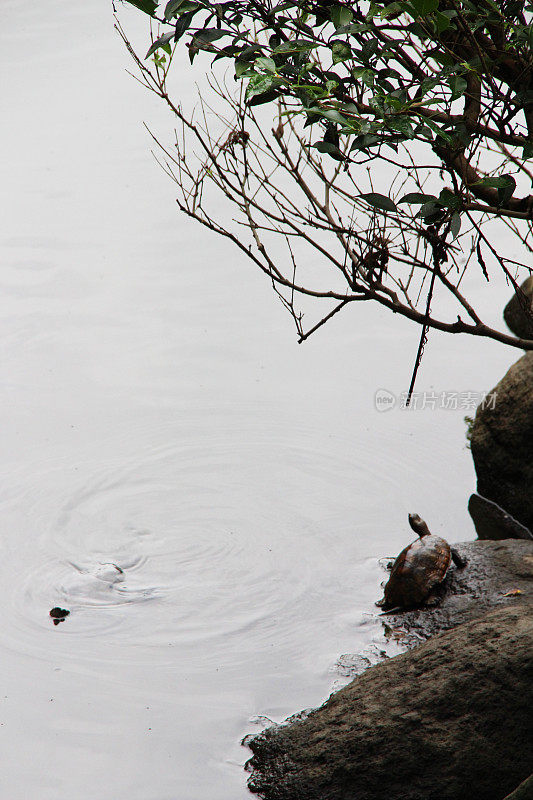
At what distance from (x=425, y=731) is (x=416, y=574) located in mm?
1181

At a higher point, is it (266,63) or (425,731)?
(266,63)

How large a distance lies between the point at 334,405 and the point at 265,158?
3.70 meters

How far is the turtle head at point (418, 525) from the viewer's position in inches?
164

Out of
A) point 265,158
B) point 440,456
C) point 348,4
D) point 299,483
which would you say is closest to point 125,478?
point 299,483

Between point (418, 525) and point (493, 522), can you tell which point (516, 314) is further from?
point (418, 525)

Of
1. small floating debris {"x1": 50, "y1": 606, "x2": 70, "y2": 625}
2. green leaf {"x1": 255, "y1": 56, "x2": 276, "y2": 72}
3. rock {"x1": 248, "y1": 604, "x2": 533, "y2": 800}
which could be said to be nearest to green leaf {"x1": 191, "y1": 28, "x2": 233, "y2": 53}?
green leaf {"x1": 255, "y1": 56, "x2": 276, "y2": 72}

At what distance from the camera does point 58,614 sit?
3875 millimetres

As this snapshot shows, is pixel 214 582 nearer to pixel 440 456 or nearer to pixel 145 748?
pixel 145 748

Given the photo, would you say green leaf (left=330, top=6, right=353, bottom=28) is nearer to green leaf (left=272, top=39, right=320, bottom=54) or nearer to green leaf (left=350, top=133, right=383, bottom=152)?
green leaf (left=272, top=39, right=320, bottom=54)

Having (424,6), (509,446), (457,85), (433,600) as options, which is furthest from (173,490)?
(424,6)

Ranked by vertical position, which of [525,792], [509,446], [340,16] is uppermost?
[340,16]

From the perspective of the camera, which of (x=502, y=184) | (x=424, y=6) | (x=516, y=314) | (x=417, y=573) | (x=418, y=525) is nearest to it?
(x=424, y=6)

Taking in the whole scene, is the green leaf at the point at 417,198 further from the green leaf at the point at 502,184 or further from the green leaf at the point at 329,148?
the green leaf at the point at 329,148
